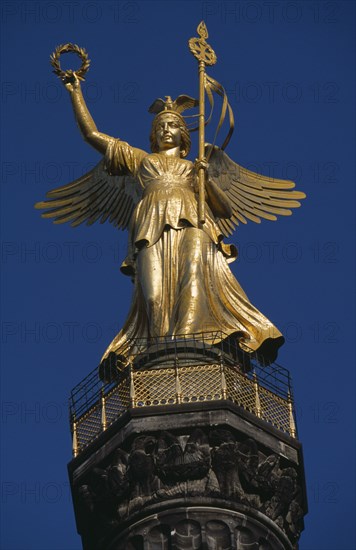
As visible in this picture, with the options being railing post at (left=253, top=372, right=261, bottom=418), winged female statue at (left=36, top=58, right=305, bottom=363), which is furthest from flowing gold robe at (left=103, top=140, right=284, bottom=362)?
railing post at (left=253, top=372, right=261, bottom=418)

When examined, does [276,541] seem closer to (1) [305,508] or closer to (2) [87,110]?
(1) [305,508]

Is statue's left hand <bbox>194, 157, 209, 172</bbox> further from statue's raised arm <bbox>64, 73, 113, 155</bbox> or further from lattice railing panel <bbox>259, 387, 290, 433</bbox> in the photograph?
lattice railing panel <bbox>259, 387, 290, 433</bbox>

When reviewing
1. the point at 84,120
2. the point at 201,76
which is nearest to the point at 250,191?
the point at 201,76

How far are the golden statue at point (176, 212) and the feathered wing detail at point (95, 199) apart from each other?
2cm

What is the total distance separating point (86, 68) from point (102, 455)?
385 inches

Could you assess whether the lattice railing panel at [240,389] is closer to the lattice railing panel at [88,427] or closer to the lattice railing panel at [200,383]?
the lattice railing panel at [200,383]

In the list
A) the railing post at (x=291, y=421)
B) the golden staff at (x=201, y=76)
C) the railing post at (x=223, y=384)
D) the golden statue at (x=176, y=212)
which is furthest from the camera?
the golden staff at (x=201, y=76)

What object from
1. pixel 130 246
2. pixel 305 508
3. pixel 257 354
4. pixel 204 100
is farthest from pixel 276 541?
pixel 204 100

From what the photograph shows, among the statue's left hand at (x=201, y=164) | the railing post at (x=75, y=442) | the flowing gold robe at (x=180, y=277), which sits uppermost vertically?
the statue's left hand at (x=201, y=164)

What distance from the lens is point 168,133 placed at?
41281 millimetres

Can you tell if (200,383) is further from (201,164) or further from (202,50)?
(202,50)

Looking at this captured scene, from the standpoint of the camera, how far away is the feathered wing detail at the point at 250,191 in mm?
41594

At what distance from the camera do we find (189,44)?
135 ft

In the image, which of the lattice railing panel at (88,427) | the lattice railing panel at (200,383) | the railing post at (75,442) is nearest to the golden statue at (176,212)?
the lattice railing panel at (200,383)
